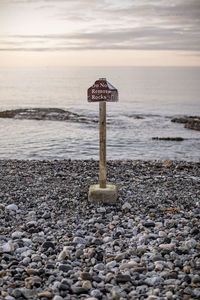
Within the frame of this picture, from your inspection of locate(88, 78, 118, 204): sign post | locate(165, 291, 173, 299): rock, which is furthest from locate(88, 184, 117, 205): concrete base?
locate(165, 291, 173, 299): rock

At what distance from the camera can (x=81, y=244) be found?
696 cm

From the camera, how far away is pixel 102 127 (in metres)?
9.26

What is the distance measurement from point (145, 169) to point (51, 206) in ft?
17.2

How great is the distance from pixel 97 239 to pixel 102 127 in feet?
10.4

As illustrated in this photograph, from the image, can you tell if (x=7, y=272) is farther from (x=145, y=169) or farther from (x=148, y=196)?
(x=145, y=169)

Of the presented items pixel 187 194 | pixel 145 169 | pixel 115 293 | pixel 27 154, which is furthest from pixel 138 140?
pixel 115 293

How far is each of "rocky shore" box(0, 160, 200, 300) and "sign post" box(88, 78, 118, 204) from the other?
29cm

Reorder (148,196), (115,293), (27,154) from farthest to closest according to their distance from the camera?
1. (27,154)
2. (148,196)
3. (115,293)

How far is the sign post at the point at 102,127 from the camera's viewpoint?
8.88 m

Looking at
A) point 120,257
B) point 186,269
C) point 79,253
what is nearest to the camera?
point 186,269

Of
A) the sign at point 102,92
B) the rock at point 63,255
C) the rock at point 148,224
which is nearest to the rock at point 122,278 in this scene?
the rock at point 63,255

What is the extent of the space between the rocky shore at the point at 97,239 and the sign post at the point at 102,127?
0.94ft

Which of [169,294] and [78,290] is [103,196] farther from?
[169,294]

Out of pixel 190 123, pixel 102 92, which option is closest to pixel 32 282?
pixel 102 92
